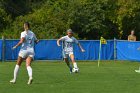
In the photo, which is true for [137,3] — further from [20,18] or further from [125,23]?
[20,18]

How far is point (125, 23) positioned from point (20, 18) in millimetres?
9513

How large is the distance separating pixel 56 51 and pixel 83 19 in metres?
10.6

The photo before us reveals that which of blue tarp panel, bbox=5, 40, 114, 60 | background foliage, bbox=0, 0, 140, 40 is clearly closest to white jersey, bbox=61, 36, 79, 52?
blue tarp panel, bbox=5, 40, 114, 60

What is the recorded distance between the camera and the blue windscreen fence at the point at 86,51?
1378 inches

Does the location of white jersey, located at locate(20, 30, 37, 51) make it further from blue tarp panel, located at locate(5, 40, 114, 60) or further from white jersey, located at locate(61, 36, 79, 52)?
blue tarp panel, located at locate(5, 40, 114, 60)

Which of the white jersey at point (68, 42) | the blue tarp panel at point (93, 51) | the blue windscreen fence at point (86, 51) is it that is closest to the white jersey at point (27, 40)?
the white jersey at point (68, 42)

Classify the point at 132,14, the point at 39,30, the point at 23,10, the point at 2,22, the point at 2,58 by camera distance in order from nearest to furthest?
1. the point at 2,58
2. the point at 39,30
3. the point at 132,14
4. the point at 2,22
5. the point at 23,10

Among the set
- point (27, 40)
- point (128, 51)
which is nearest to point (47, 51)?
point (128, 51)

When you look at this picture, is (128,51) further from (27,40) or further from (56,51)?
(27,40)

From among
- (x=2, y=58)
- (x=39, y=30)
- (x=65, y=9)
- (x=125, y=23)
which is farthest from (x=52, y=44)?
(x=125, y=23)

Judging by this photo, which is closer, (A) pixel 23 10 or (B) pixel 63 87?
(B) pixel 63 87

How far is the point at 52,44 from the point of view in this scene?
35.9 metres

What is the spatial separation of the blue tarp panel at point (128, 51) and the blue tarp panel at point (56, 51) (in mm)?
606

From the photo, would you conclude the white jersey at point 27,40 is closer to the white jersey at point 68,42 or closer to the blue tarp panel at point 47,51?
the white jersey at point 68,42
